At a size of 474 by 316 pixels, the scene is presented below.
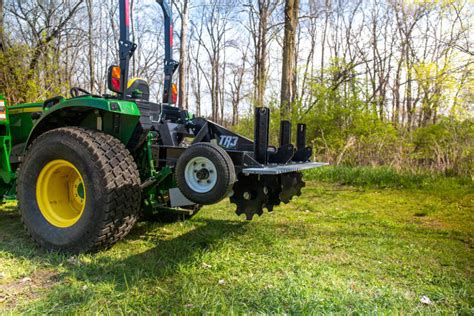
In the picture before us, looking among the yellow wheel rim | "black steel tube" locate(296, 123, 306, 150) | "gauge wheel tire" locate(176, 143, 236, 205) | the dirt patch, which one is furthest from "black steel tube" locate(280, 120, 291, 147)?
the dirt patch

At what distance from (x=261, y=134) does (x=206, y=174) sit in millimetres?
693

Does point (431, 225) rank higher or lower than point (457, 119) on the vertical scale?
lower

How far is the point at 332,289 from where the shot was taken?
2.42 meters

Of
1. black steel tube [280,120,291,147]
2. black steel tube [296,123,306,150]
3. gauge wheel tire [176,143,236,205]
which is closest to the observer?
gauge wheel tire [176,143,236,205]

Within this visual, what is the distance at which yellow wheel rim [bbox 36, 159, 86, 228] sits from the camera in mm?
3396

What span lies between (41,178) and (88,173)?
0.71 metres

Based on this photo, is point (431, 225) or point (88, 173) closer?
point (88, 173)

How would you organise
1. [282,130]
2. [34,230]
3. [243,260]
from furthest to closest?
1. [282,130]
2. [34,230]
3. [243,260]

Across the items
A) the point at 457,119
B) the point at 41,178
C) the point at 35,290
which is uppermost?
the point at 457,119

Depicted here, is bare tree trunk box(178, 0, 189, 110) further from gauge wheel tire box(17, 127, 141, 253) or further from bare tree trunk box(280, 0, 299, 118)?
gauge wheel tire box(17, 127, 141, 253)

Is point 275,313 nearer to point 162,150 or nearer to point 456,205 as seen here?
point 162,150

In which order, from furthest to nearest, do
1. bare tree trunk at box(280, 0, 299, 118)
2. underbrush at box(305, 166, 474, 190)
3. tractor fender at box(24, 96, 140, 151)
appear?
1. bare tree trunk at box(280, 0, 299, 118)
2. underbrush at box(305, 166, 474, 190)
3. tractor fender at box(24, 96, 140, 151)

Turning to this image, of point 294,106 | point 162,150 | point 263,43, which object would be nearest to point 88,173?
point 162,150

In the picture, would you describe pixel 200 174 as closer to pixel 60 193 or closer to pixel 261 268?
pixel 261 268
